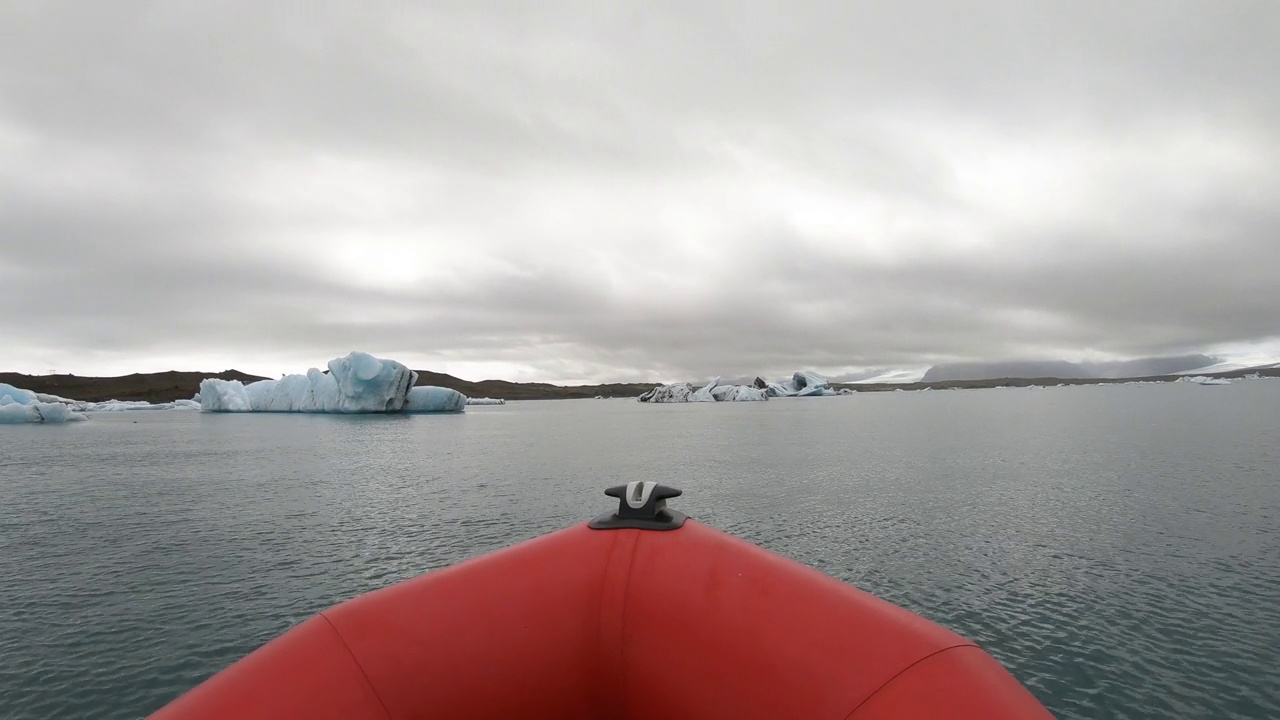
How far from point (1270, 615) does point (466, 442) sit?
30719 mm

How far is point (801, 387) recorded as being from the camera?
118 meters

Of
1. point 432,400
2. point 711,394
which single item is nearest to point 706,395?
point 711,394

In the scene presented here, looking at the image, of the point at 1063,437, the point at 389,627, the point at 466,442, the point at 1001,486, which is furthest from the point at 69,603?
the point at 1063,437

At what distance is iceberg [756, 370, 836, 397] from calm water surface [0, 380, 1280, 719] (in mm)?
88575

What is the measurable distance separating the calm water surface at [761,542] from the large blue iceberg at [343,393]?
2955cm

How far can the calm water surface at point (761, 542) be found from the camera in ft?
21.0

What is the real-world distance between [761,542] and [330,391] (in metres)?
60.3

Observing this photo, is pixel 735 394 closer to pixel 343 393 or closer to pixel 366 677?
pixel 343 393

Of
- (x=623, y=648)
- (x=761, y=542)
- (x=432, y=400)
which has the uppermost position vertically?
(x=432, y=400)

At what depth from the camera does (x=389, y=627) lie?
2.79 metres

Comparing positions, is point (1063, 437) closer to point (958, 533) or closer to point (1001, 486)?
point (1001, 486)

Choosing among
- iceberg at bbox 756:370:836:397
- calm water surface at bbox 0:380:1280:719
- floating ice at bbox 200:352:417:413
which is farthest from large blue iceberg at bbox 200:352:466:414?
iceberg at bbox 756:370:836:397

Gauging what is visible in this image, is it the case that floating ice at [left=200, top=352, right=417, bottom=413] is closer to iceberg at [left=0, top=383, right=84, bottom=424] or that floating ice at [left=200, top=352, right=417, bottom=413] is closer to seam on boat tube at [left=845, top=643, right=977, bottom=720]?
iceberg at [left=0, top=383, right=84, bottom=424]

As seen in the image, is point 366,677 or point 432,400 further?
point 432,400
